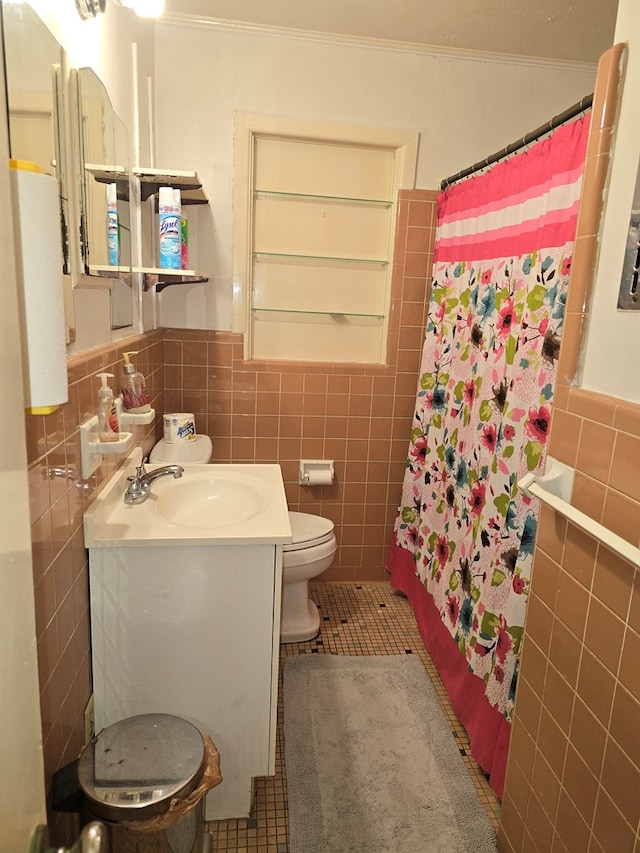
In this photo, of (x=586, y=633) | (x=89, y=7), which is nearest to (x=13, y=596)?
(x=586, y=633)

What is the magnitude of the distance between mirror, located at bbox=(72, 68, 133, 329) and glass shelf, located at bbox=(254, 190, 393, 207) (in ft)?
2.64

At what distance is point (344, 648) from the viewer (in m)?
2.44

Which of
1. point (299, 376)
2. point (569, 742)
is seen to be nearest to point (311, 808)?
point (569, 742)

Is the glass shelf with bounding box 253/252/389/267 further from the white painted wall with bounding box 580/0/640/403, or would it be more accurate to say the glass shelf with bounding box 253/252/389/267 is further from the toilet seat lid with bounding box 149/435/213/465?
the white painted wall with bounding box 580/0/640/403

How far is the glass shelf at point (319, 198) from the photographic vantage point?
2605mm

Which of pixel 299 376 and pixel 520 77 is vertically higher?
pixel 520 77

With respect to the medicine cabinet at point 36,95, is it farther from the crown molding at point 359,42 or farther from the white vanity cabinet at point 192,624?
the crown molding at point 359,42

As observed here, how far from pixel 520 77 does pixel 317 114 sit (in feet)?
3.18

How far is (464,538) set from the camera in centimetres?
213

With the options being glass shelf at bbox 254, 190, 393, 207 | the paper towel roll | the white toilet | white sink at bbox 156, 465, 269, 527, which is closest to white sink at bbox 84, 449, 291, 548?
white sink at bbox 156, 465, 269, 527

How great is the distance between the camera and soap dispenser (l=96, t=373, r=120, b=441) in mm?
1429

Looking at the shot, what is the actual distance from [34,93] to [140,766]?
1.37 m

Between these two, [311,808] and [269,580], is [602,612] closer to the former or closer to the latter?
[269,580]

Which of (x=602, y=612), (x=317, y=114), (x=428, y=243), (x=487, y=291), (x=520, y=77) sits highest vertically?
(x=520, y=77)
